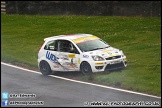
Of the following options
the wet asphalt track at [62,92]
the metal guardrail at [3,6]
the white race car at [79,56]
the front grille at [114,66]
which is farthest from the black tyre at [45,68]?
the metal guardrail at [3,6]

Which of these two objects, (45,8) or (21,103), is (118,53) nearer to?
(21,103)

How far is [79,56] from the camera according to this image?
1994cm

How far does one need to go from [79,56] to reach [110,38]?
925cm

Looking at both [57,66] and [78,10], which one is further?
[78,10]

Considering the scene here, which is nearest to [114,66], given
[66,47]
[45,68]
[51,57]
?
[66,47]

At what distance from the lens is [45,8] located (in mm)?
40469

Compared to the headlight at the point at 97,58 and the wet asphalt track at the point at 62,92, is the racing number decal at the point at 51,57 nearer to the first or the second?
the wet asphalt track at the point at 62,92

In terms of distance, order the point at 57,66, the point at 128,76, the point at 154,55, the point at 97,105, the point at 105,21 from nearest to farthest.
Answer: the point at 97,105
the point at 128,76
the point at 57,66
the point at 154,55
the point at 105,21

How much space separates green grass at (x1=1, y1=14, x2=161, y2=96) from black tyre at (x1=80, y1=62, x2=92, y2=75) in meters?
0.28

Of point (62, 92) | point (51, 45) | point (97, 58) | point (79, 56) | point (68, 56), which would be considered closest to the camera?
point (62, 92)

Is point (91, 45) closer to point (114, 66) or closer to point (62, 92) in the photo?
point (114, 66)

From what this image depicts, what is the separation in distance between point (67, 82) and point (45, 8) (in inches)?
868

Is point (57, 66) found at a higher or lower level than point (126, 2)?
lower

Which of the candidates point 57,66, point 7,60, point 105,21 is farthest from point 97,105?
point 105,21
